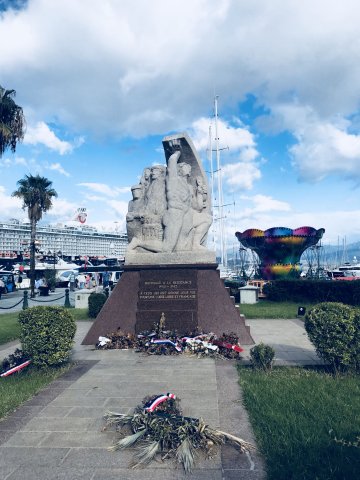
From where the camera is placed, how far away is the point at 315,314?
5828 mm

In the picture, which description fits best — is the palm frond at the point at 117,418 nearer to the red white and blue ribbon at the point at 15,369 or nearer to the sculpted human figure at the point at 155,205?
the red white and blue ribbon at the point at 15,369

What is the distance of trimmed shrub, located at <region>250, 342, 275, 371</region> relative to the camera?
5.80 m

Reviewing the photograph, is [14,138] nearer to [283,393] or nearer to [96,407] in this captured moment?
[96,407]

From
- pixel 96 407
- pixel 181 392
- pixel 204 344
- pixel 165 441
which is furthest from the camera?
pixel 204 344

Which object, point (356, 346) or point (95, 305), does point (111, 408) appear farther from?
point (95, 305)

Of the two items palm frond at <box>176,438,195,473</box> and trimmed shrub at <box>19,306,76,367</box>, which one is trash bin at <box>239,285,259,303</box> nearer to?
trimmed shrub at <box>19,306,76,367</box>

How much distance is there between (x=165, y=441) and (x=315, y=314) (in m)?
3.53

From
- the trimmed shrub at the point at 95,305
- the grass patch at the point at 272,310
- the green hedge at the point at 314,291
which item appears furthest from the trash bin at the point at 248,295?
the trimmed shrub at the point at 95,305

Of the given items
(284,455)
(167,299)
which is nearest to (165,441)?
(284,455)

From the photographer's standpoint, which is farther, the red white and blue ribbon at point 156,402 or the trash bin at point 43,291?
the trash bin at point 43,291

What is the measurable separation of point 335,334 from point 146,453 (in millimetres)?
3643

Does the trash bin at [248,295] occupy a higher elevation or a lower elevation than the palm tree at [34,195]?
lower

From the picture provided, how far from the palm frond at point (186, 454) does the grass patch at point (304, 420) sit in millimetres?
662

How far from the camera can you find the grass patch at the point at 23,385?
4.48 metres
